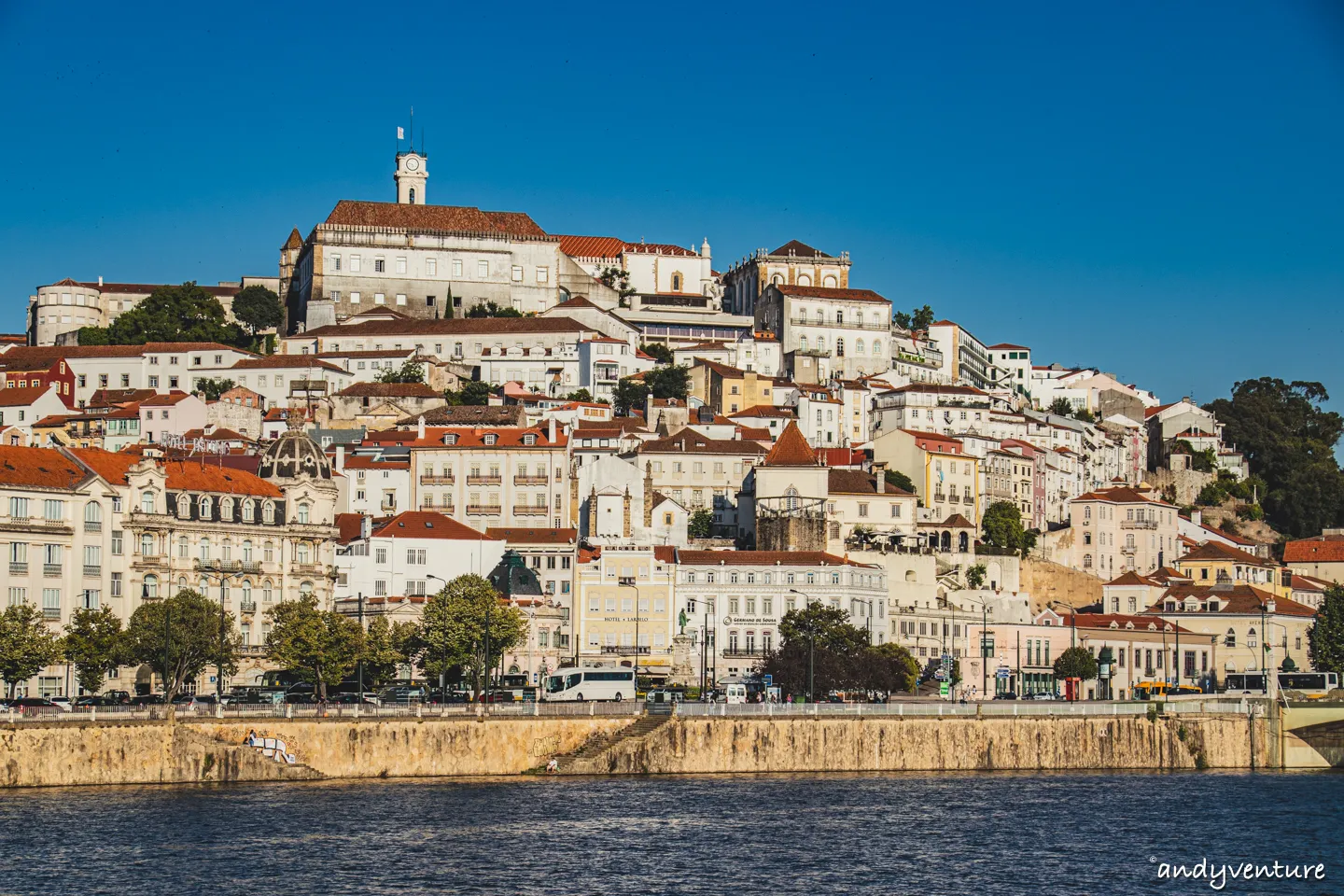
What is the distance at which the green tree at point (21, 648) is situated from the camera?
225ft

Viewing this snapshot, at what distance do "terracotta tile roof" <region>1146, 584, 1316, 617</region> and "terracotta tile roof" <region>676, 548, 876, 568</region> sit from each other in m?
25.0

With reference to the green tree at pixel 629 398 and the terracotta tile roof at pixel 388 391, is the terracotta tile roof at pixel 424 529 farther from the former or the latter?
the green tree at pixel 629 398

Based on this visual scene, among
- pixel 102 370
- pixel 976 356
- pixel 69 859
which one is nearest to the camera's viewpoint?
pixel 69 859

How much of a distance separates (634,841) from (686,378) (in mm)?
82783

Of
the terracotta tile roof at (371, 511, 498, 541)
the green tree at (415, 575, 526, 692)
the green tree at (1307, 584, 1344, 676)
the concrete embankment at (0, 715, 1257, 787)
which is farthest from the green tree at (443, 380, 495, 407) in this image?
the concrete embankment at (0, 715, 1257, 787)

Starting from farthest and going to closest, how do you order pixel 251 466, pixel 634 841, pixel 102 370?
pixel 102 370 < pixel 251 466 < pixel 634 841

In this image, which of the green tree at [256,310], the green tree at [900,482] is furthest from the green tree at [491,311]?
the green tree at [900,482]

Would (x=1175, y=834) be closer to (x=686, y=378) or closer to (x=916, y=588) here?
(x=916, y=588)

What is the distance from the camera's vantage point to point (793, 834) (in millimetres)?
55938

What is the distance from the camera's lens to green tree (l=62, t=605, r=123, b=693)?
71188 millimetres

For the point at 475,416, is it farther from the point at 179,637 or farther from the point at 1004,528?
the point at 179,637

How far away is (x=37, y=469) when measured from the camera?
77.1m

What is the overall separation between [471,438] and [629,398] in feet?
85.3

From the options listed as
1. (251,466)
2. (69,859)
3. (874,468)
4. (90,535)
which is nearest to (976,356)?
(874,468)
